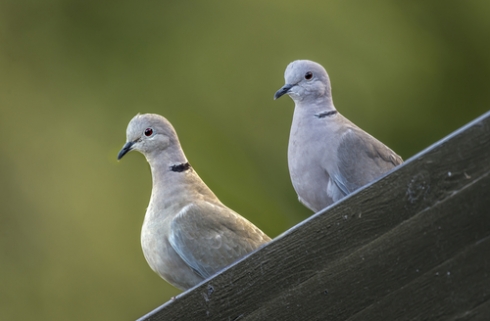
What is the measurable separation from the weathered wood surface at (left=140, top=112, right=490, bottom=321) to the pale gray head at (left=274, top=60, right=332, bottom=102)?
839 millimetres

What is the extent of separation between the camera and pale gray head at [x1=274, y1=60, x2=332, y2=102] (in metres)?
1.67

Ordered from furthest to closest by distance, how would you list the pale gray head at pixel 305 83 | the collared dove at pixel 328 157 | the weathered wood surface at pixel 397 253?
the pale gray head at pixel 305 83, the collared dove at pixel 328 157, the weathered wood surface at pixel 397 253

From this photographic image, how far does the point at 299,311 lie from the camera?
84cm

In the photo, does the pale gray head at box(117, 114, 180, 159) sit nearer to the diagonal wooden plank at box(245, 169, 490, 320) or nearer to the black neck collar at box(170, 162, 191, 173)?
the black neck collar at box(170, 162, 191, 173)

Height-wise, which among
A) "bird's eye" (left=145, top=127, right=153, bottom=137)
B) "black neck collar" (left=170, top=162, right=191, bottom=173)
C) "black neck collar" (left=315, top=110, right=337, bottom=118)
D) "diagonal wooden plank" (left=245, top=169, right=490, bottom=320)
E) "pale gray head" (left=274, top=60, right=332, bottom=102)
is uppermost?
"bird's eye" (left=145, top=127, right=153, bottom=137)

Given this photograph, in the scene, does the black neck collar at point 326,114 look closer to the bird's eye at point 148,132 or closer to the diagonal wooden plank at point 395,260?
the bird's eye at point 148,132

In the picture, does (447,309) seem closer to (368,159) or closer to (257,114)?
(368,159)

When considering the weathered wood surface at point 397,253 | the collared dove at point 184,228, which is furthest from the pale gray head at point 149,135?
the weathered wood surface at point 397,253

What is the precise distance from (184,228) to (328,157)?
0.36 meters

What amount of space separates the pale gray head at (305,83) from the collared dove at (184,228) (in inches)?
12.4

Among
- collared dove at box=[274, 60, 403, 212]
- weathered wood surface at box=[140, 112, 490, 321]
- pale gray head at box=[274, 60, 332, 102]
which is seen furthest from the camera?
pale gray head at box=[274, 60, 332, 102]

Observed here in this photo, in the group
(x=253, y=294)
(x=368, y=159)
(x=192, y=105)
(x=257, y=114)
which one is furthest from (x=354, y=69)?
(x=253, y=294)

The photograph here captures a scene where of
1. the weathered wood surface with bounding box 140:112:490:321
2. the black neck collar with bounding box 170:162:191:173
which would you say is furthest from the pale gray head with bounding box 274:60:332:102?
the weathered wood surface with bounding box 140:112:490:321

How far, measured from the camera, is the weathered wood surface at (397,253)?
2.54ft
